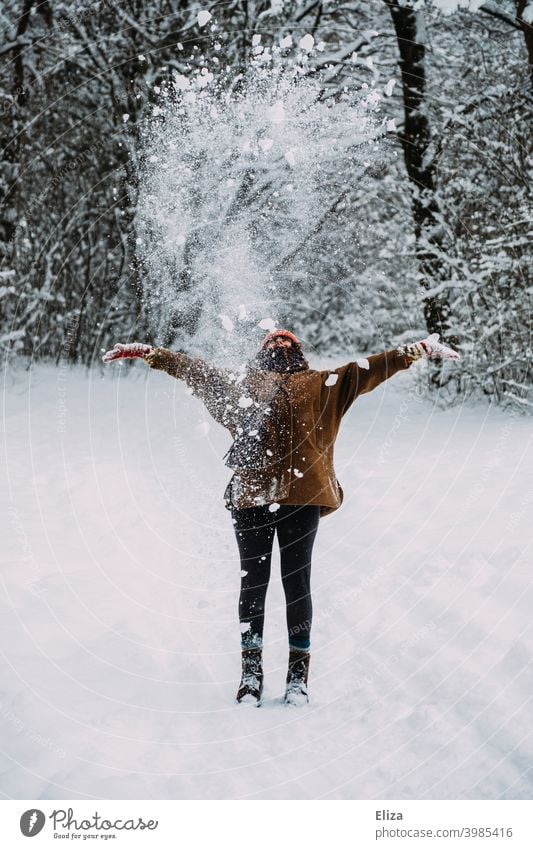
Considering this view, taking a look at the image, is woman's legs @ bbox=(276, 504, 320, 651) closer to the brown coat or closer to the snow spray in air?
the brown coat

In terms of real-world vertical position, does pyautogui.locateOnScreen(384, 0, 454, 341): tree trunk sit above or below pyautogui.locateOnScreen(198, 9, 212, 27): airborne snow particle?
below

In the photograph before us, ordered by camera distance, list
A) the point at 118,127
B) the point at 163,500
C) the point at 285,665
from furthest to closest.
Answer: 1. the point at 118,127
2. the point at 163,500
3. the point at 285,665

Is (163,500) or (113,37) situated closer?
(163,500)

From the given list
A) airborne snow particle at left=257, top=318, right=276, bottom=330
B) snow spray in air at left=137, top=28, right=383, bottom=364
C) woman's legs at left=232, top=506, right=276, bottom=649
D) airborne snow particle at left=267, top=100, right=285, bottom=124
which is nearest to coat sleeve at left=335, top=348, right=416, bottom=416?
woman's legs at left=232, top=506, right=276, bottom=649

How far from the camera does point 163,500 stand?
21.6 feet

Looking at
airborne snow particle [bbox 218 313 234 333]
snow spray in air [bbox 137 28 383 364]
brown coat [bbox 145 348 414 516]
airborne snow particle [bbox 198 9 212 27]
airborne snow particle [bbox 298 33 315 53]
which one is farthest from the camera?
airborne snow particle [bbox 198 9 212 27]

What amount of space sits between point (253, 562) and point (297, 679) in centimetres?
63

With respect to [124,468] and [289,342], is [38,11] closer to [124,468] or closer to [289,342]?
[124,468]

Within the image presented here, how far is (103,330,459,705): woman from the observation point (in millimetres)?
3416

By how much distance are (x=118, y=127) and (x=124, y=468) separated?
477 centimetres

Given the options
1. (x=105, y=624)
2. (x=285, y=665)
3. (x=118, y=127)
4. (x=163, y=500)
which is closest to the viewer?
(x=285, y=665)

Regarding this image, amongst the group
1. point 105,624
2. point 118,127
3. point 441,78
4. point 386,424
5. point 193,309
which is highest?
point 441,78

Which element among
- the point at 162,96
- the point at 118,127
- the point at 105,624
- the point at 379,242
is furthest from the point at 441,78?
the point at 105,624

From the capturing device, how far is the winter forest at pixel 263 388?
11.3ft
